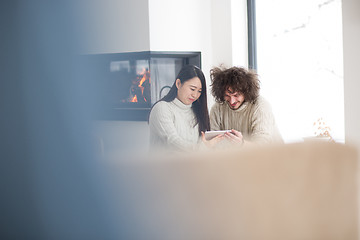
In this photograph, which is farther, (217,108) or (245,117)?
(217,108)

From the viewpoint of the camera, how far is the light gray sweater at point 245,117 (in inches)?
82.3

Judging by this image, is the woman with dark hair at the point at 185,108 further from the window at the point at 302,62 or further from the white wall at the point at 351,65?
the window at the point at 302,62

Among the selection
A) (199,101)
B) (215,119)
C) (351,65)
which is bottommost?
(215,119)

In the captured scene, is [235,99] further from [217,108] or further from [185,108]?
[185,108]

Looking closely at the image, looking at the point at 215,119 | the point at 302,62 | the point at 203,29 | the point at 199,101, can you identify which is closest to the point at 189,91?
the point at 199,101

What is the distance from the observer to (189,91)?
214 cm

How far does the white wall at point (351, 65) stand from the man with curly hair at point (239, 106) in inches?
26.5

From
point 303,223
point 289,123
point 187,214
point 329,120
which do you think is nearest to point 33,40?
point 187,214

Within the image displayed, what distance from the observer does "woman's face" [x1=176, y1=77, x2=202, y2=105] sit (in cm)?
213

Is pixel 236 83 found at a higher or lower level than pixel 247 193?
higher

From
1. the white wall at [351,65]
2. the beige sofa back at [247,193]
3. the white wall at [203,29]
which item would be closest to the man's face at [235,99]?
the white wall at [351,65]

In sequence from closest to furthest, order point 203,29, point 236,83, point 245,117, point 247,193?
point 247,193, point 245,117, point 236,83, point 203,29

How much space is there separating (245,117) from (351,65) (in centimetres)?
89

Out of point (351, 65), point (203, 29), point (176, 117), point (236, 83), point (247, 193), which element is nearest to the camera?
point (247, 193)
